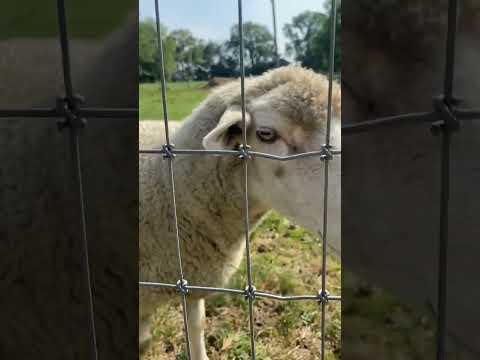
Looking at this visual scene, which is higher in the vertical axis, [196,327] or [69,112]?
[69,112]

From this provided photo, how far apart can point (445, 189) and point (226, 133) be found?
1.14 meters

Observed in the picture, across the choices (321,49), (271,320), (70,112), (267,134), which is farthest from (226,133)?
(271,320)

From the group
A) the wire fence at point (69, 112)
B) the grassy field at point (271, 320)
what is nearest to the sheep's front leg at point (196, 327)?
the grassy field at point (271, 320)

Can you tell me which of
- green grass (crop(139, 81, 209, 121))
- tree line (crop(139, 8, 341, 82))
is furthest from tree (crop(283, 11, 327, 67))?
green grass (crop(139, 81, 209, 121))

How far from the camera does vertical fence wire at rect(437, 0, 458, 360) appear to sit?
0.50m

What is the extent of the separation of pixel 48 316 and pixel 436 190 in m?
0.55

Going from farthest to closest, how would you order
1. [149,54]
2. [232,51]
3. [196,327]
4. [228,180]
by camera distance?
[196,327], [232,51], [228,180], [149,54]

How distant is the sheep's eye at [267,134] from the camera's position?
1.68 meters

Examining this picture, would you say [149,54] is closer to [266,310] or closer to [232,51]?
[232,51]

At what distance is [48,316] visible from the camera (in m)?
0.63

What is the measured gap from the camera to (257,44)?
2.00m

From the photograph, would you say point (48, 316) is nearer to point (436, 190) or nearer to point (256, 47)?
point (436, 190)

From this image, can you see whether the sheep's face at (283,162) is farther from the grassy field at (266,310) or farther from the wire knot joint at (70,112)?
the wire knot joint at (70,112)

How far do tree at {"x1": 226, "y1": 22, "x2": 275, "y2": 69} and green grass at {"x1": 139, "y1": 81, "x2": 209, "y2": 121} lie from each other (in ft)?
0.79
